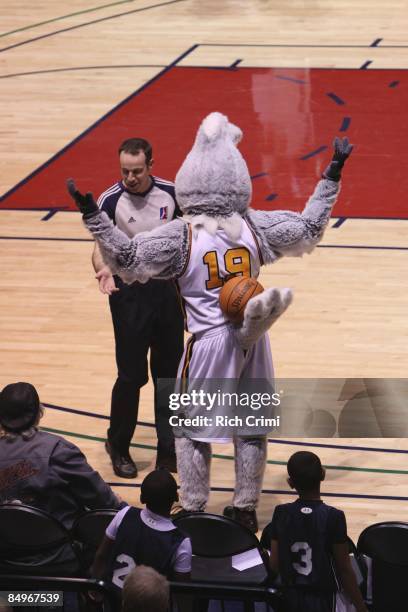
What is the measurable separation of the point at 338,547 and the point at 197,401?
4.17 ft

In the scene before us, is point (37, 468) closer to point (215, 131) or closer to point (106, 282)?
point (106, 282)

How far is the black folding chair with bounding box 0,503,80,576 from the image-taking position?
14.6ft

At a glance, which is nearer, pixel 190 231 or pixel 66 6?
pixel 190 231

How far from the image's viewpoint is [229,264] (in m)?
5.31

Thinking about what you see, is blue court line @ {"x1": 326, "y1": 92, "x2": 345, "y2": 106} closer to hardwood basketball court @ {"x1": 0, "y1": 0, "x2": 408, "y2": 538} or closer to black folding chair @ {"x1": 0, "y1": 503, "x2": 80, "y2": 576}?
hardwood basketball court @ {"x1": 0, "y1": 0, "x2": 408, "y2": 538}

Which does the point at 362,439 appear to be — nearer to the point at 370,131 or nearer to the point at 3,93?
the point at 370,131

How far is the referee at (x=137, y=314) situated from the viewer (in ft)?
19.5

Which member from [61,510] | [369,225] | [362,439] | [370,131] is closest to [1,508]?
[61,510]

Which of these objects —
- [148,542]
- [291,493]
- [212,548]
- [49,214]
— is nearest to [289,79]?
[49,214]

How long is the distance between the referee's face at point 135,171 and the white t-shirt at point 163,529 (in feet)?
6.75

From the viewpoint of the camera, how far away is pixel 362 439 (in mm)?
6602

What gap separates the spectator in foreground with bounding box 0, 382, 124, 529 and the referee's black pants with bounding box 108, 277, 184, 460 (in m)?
1.39

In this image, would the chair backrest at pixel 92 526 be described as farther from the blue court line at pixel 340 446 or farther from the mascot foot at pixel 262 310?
the blue court line at pixel 340 446

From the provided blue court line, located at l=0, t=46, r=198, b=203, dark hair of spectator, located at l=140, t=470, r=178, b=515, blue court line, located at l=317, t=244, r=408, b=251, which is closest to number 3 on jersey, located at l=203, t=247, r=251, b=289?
dark hair of spectator, located at l=140, t=470, r=178, b=515
